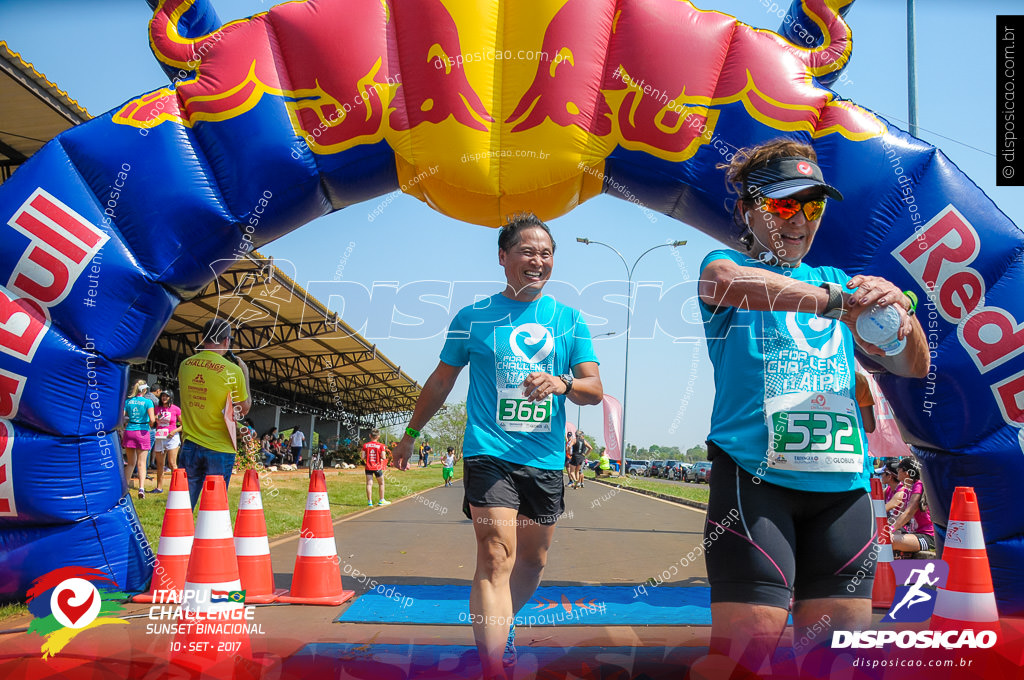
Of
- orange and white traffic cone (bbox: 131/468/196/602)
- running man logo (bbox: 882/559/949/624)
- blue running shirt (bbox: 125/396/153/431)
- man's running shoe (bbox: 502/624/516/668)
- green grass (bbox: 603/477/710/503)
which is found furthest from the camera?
green grass (bbox: 603/477/710/503)

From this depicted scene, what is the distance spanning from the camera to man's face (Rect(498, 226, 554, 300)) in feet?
10.1

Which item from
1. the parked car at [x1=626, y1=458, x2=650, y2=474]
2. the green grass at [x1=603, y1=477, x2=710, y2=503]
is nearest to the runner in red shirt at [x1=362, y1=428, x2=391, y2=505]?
the green grass at [x1=603, y1=477, x2=710, y2=503]

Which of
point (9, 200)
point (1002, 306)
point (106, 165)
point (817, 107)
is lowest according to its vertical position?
point (1002, 306)

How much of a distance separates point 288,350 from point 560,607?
823 inches

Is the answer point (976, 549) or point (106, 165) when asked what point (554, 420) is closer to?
point (976, 549)

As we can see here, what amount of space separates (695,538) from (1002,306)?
529 centimetres

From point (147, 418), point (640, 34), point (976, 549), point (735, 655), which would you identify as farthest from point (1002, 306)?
point (147, 418)

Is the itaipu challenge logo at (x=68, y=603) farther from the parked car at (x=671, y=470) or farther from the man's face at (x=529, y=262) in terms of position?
the parked car at (x=671, y=470)

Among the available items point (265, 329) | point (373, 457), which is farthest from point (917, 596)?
point (265, 329)

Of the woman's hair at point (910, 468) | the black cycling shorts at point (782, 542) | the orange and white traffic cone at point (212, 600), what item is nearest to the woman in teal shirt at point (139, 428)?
the orange and white traffic cone at point (212, 600)

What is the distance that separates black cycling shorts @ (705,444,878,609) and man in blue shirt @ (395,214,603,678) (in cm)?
93

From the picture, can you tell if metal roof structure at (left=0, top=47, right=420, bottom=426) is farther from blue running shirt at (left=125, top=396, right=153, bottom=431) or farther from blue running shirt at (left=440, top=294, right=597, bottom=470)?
blue running shirt at (left=440, top=294, right=597, bottom=470)

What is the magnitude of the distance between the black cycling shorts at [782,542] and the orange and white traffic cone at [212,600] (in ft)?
6.54

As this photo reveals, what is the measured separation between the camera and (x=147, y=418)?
9359mm
